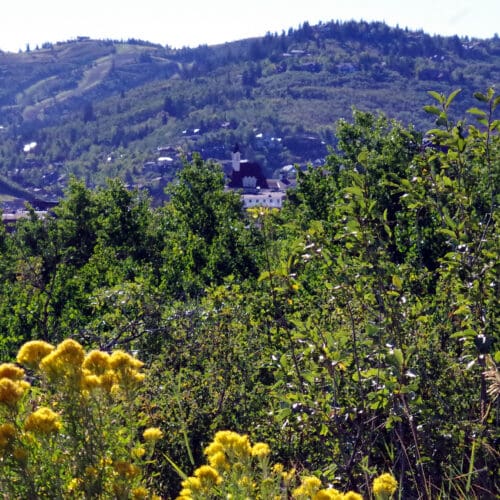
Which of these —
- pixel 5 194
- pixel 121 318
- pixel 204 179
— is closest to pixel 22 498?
pixel 121 318

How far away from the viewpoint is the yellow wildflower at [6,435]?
7.14 ft

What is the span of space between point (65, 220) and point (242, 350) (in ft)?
90.5

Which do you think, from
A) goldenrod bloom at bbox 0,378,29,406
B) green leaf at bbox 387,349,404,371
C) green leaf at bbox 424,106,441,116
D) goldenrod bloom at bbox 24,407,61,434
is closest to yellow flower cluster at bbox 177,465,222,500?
goldenrod bloom at bbox 24,407,61,434

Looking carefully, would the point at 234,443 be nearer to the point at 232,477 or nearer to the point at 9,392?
the point at 232,477

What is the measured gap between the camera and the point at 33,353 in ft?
7.81

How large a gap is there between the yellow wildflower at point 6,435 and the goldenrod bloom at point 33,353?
23 centimetres

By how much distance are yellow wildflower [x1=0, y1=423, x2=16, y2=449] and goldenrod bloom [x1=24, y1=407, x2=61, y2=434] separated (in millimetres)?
43

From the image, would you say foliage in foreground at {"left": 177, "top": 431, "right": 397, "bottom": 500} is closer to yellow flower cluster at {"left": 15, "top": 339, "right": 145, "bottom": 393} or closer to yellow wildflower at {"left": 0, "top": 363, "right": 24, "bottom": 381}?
yellow flower cluster at {"left": 15, "top": 339, "right": 145, "bottom": 393}

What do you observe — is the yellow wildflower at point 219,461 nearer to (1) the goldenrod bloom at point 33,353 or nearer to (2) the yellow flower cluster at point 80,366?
(2) the yellow flower cluster at point 80,366

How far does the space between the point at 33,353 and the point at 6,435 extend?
0.96 feet

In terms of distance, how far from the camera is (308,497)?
8.17 feet

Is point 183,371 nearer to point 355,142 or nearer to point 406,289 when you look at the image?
point 406,289

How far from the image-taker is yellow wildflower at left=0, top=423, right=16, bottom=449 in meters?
2.18

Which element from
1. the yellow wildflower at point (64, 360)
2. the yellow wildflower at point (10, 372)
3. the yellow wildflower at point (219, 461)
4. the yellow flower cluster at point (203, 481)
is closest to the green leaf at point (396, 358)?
the yellow wildflower at point (219, 461)
